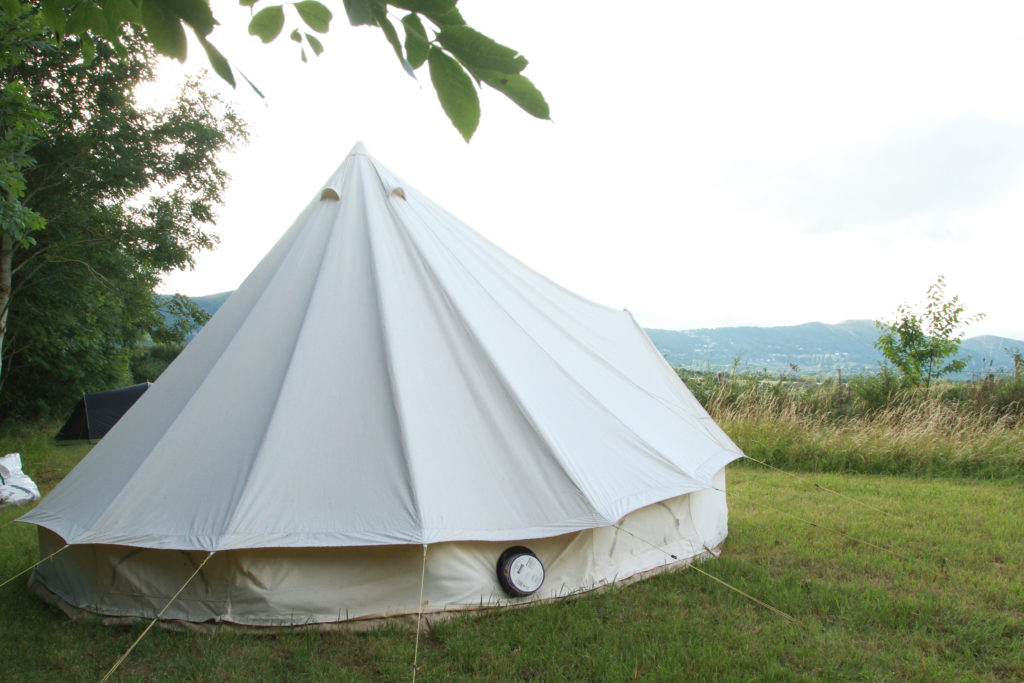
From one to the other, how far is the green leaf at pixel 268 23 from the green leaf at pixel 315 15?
48mm

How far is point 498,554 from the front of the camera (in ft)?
9.43

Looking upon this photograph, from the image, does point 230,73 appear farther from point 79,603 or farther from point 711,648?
point 79,603

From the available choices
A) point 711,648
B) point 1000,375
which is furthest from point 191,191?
point 1000,375

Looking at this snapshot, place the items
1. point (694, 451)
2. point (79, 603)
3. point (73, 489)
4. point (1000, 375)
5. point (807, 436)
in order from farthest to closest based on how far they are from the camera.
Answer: point (1000, 375)
point (807, 436)
point (694, 451)
point (73, 489)
point (79, 603)

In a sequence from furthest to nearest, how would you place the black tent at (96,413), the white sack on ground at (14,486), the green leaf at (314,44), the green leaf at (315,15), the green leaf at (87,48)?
the black tent at (96,413) < the white sack on ground at (14,486) < the green leaf at (87,48) < the green leaf at (314,44) < the green leaf at (315,15)

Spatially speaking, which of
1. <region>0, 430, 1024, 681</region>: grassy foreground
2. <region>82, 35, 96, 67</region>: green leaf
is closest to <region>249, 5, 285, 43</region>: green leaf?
<region>82, 35, 96, 67</region>: green leaf

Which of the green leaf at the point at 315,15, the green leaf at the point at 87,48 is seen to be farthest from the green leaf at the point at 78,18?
the green leaf at the point at 315,15

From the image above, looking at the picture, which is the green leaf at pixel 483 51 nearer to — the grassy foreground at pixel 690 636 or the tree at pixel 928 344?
the grassy foreground at pixel 690 636

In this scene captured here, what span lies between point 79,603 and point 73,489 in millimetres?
555

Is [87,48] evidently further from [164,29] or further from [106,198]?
[106,198]

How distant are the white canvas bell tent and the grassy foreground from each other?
141 mm

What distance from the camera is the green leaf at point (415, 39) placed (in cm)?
101

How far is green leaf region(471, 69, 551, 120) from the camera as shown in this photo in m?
0.99

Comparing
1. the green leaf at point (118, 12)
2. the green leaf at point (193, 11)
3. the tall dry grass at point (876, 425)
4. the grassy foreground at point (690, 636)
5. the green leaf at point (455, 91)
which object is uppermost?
the green leaf at point (118, 12)
